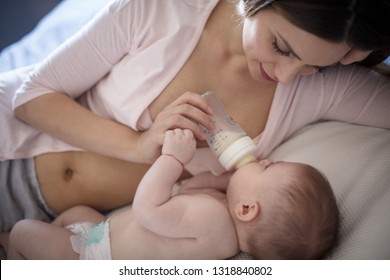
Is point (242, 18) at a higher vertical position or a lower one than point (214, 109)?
higher

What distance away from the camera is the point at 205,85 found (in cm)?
87

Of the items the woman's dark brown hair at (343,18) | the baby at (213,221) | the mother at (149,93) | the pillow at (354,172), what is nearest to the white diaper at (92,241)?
the baby at (213,221)

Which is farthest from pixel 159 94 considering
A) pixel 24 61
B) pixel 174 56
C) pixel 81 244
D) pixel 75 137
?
pixel 24 61

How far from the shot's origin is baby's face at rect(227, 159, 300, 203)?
0.75 meters

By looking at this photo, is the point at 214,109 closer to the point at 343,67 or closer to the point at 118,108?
the point at 118,108

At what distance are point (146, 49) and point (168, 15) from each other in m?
0.08

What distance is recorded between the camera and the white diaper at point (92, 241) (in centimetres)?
79

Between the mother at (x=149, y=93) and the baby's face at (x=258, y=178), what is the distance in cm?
11

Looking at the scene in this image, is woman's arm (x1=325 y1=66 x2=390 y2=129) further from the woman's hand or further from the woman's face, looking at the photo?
the woman's hand

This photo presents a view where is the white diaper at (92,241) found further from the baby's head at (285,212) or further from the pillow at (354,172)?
the pillow at (354,172)

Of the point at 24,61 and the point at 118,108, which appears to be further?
the point at 24,61

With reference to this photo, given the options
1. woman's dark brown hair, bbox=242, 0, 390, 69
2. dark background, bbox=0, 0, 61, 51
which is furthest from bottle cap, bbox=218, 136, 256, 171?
dark background, bbox=0, 0, 61, 51

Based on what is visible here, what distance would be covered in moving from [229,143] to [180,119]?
10cm
